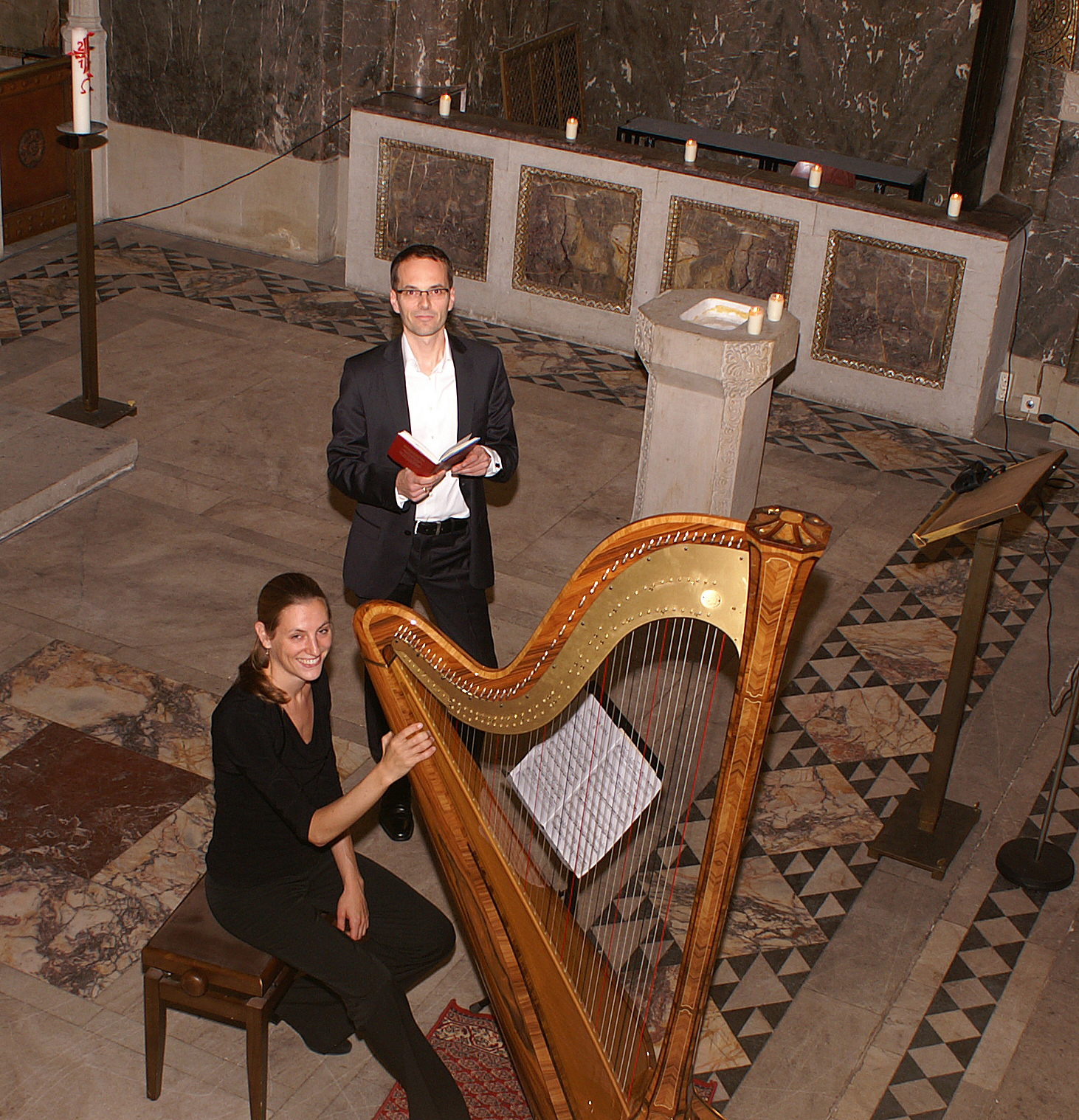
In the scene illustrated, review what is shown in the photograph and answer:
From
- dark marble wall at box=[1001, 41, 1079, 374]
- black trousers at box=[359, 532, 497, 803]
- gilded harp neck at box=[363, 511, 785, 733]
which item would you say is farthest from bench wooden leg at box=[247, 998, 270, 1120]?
dark marble wall at box=[1001, 41, 1079, 374]

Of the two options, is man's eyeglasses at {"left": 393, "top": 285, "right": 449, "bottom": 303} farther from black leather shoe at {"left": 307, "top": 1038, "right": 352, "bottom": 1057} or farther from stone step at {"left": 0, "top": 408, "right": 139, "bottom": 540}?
stone step at {"left": 0, "top": 408, "right": 139, "bottom": 540}

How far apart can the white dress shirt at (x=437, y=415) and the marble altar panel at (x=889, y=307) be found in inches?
164

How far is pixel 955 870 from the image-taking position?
181 inches

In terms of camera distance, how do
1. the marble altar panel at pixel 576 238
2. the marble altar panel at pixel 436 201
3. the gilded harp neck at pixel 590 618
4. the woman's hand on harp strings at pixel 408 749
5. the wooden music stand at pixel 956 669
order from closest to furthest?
the gilded harp neck at pixel 590 618 < the woman's hand on harp strings at pixel 408 749 < the wooden music stand at pixel 956 669 < the marble altar panel at pixel 576 238 < the marble altar panel at pixel 436 201

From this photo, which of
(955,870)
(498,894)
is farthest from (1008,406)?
(498,894)

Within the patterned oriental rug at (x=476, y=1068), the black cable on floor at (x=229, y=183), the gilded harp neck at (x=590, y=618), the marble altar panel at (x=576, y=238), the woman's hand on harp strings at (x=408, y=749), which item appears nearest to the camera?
the gilded harp neck at (x=590, y=618)

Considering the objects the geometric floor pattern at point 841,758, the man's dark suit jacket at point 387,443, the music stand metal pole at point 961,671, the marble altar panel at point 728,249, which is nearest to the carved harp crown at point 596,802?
the geometric floor pattern at point 841,758

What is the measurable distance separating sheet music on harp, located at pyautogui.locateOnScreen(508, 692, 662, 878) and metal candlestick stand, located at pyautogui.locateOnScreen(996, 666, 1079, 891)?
168cm

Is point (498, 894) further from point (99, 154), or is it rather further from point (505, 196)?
point (99, 154)

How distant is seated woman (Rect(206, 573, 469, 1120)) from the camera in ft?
10.6

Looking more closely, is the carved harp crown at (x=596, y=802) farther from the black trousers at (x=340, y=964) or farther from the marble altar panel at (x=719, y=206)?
the marble altar panel at (x=719, y=206)

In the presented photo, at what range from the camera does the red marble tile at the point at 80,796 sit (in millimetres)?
4375

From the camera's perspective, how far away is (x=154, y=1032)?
3441 millimetres

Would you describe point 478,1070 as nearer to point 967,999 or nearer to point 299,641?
point 299,641
